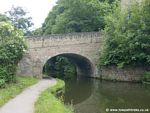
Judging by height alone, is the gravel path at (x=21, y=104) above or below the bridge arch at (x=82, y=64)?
above

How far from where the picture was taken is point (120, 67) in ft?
126

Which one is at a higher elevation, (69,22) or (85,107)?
(69,22)

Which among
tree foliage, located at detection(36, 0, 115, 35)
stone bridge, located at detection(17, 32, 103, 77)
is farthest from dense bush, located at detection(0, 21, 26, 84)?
tree foliage, located at detection(36, 0, 115, 35)

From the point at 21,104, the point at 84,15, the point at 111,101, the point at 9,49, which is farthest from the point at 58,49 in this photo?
the point at 21,104

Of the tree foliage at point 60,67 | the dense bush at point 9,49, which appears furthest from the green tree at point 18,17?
the dense bush at point 9,49

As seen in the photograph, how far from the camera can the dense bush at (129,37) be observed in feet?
121

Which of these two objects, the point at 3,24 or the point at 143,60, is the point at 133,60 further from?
the point at 3,24

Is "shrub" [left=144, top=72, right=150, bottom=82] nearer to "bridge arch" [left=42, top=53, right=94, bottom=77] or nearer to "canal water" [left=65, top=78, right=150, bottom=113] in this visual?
"canal water" [left=65, top=78, right=150, bottom=113]

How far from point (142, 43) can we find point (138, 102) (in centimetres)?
1459

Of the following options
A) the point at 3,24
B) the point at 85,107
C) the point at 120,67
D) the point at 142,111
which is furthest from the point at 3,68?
the point at 120,67

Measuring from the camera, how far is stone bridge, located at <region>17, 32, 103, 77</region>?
38188mm

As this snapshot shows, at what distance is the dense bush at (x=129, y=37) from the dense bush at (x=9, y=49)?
1254cm

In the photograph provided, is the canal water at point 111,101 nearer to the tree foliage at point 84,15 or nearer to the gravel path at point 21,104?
the gravel path at point 21,104

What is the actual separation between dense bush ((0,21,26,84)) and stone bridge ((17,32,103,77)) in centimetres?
814
